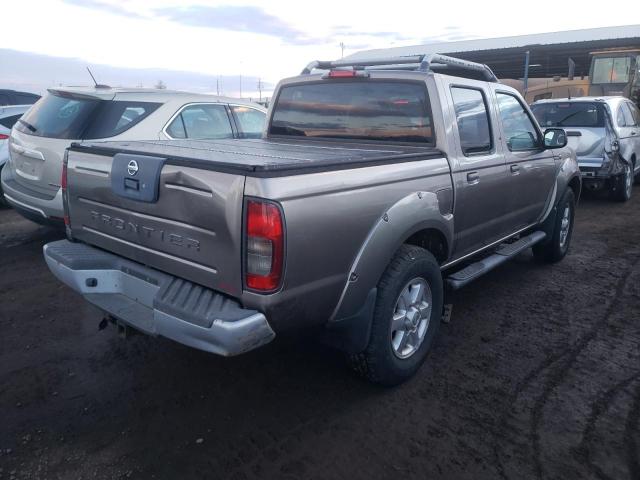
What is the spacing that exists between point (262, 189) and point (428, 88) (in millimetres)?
1811

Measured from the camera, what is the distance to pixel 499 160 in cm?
410

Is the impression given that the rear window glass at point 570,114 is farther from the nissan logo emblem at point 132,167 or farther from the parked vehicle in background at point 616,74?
the nissan logo emblem at point 132,167

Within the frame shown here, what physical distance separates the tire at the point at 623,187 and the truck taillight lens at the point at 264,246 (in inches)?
345

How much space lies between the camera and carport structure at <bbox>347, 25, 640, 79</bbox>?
28.1m

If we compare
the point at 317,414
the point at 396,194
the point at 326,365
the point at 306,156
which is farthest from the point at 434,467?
the point at 306,156

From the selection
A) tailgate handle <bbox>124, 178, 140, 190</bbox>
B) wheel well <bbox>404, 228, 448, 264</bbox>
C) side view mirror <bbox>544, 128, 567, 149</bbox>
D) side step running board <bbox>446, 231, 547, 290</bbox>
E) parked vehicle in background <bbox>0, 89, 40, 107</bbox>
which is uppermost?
parked vehicle in background <bbox>0, 89, 40, 107</bbox>

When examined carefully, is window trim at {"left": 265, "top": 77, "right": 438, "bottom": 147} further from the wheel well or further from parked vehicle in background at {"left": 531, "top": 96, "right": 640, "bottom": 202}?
parked vehicle in background at {"left": 531, "top": 96, "right": 640, "bottom": 202}

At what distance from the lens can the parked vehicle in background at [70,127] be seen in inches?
204

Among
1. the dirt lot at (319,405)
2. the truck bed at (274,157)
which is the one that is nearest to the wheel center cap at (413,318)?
the dirt lot at (319,405)

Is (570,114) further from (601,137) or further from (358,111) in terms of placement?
(358,111)

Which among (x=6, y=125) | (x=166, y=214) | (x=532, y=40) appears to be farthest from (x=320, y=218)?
(x=532, y=40)

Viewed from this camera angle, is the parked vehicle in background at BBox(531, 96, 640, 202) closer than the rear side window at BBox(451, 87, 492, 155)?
No

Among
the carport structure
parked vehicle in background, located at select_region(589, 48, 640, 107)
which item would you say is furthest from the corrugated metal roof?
parked vehicle in background, located at select_region(589, 48, 640, 107)

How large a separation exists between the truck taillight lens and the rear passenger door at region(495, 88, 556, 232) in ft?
8.69
